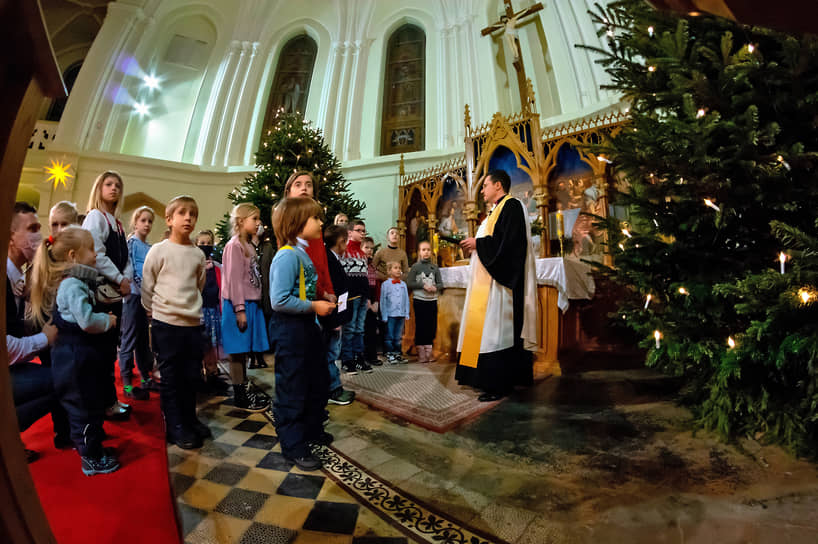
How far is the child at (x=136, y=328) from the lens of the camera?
2.86 meters

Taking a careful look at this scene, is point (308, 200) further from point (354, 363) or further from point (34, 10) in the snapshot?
point (354, 363)

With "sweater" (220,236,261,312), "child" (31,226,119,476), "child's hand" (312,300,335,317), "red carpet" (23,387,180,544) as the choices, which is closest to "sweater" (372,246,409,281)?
"sweater" (220,236,261,312)

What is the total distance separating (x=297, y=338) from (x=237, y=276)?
44.9 inches

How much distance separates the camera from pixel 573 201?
235 inches

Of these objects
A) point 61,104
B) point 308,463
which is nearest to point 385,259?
point 308,463

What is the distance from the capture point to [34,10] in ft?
1.29

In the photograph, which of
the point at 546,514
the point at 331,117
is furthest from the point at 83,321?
the point at 331,117

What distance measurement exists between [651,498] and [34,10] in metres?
2.01

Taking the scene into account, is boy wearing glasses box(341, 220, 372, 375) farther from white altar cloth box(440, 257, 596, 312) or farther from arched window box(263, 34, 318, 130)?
arched window box(263, 34, 318, 130)

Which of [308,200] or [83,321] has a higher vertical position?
[308,200]

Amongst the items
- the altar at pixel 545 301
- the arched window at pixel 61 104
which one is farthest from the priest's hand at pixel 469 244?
the arched window at pixel 61 104

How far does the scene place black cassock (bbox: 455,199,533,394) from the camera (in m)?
2.82

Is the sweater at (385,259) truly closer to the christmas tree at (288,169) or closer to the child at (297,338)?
the christmas tree at (288,169)

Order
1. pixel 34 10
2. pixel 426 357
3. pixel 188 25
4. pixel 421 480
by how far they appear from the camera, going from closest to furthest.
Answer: pixel 34 10 → pixel 421 480 → pixel 426 357 → pixel 188 25
